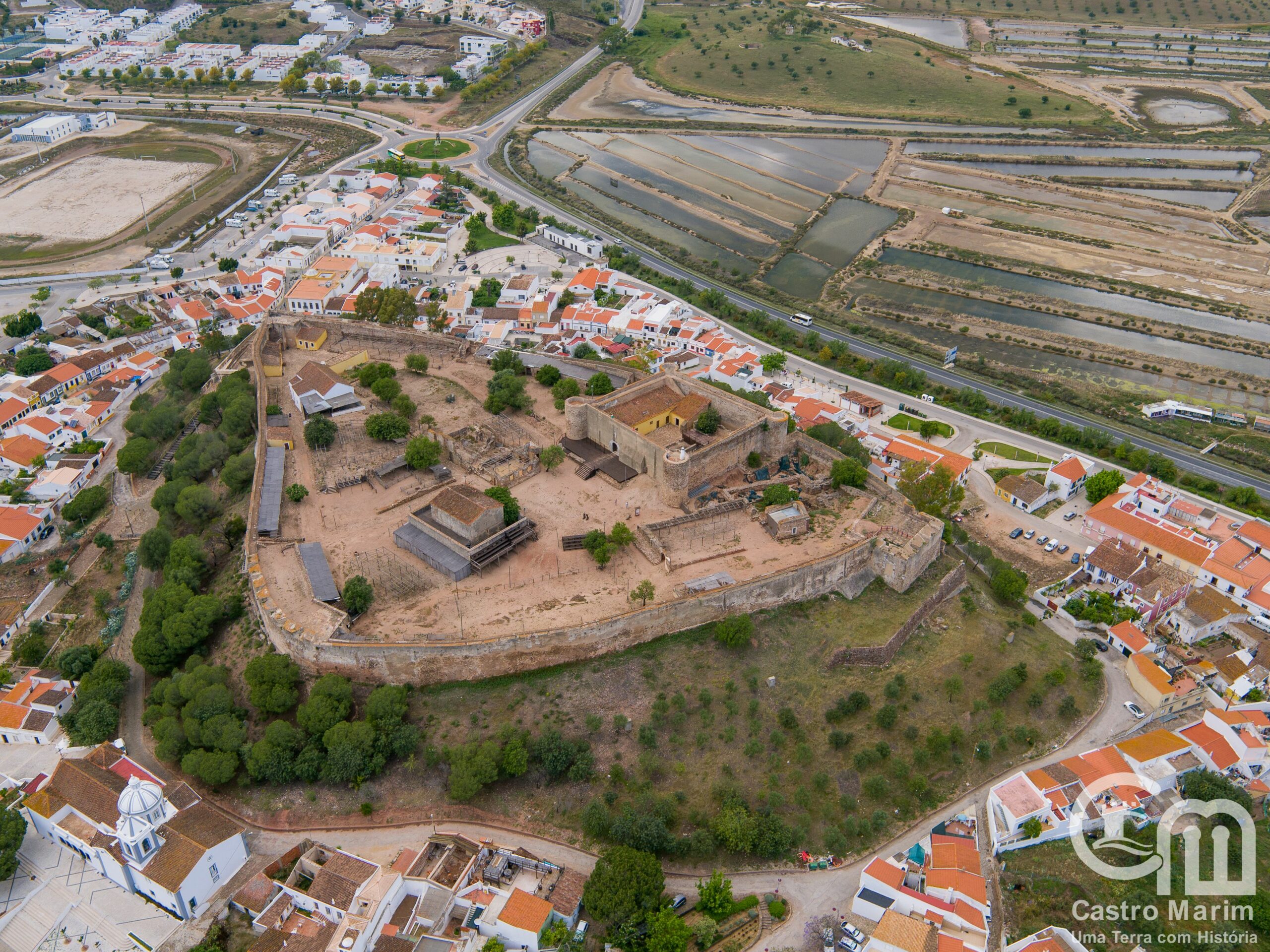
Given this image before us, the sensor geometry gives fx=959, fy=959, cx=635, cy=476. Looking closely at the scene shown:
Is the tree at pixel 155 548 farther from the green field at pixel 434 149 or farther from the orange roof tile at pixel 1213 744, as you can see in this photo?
the green field at pixel 434 149

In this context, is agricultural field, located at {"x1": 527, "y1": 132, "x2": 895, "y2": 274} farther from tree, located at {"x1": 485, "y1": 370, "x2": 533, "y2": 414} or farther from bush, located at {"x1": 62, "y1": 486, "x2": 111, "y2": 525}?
bush, located at {"x1": 62, "y1": 486, "x2": 111, "y2": 525}

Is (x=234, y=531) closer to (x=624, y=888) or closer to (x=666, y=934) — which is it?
(x=624, y=888)

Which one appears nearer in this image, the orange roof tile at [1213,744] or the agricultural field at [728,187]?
the orange roof tile at [1213,744]

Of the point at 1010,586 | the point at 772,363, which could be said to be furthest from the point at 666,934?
the point at 772,363

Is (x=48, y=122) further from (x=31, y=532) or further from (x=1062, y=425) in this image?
(x=1062, y=425)

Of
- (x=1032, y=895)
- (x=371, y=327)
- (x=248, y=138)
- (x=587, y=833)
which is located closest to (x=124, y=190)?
(x=248, y=138)
